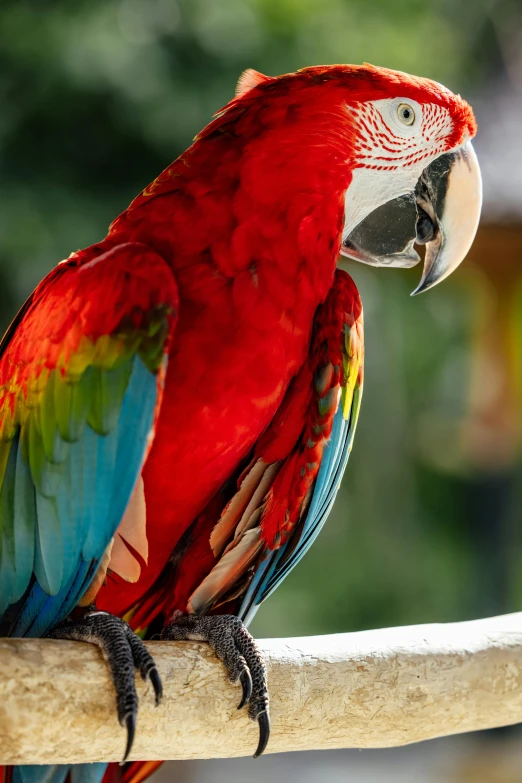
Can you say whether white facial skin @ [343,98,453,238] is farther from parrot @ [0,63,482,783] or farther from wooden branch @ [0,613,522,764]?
wooden branch @ [0,613,522,764]

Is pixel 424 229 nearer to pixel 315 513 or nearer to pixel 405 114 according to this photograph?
pixel 405 114

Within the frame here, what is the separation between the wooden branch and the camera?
97 cm

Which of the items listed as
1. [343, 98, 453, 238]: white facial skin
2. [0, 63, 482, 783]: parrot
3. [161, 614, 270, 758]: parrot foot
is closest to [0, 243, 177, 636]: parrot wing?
[0, 63, 482, 783]: parrot

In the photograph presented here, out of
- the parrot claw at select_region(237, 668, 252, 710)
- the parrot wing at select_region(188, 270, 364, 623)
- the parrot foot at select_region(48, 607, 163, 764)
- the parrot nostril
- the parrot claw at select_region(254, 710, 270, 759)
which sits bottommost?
the parrot claw at select_region(254, 710, 270, 759)

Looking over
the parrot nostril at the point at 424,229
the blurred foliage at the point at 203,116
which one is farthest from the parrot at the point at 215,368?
the blurred foliage at the point at 203,116

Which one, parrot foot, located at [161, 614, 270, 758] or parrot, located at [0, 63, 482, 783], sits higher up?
parrot, located at [0, 63, 482, 783]

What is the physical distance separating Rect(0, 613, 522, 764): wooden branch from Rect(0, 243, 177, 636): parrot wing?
0.30 feet

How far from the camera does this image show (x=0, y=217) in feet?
8.63

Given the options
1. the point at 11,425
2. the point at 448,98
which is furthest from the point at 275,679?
the point at 448,98

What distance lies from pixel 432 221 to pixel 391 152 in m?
0.12

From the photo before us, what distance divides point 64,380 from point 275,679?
0.45m

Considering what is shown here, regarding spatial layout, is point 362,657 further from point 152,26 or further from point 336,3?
point 336,3

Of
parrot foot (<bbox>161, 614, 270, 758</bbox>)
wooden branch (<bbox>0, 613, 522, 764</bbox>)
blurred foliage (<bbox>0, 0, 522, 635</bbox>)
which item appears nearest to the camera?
wooden branch (<bbox>0, 613, 522, 764</bbox>)

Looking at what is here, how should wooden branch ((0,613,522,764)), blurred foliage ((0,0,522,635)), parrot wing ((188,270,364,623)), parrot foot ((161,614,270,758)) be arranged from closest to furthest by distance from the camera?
wooden branch ((0,613,522,764)) → parrot foot ((161,614,270,758)) → parrot wing ((188,270,364,623)) → blurred foliage ((0,0,522,635))
